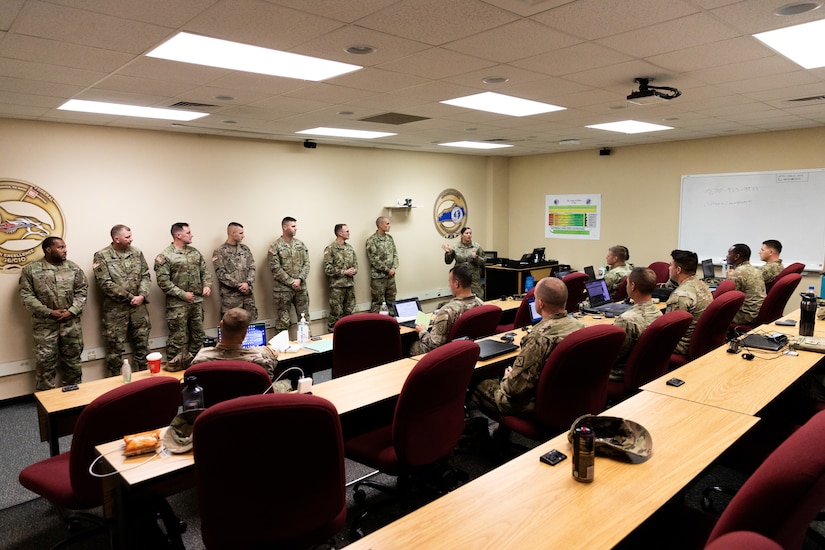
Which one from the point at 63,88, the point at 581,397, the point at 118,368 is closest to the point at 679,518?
the point at 581,397

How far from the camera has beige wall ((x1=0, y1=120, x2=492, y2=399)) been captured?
5.13 m

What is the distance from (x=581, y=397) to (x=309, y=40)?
248 cm

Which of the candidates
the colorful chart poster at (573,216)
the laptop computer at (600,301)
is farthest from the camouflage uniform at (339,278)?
the colorful chart poster at (573,216)

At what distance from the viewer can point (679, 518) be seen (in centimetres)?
182

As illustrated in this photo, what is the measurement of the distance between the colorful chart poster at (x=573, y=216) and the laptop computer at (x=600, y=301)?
11.9 ft

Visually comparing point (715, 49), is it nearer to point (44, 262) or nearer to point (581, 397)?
point (581, 397)

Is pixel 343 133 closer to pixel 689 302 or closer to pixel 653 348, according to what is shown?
pixel 689 302

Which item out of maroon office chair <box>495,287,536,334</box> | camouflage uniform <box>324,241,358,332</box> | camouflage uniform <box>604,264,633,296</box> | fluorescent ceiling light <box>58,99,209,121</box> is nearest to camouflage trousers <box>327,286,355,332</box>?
camouflage uniform <box>324,241,358,332</box>

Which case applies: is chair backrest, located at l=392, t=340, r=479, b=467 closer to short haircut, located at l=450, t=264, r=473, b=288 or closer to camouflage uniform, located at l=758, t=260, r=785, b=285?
short haircut, located at l=450, t=264, r=473, b=288

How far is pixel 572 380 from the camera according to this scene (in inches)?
106

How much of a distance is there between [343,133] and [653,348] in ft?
15.2

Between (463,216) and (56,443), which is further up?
(463,216)

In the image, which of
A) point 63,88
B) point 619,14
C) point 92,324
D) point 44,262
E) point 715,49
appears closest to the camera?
point 619,14

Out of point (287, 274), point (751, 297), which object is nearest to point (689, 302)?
point (751, 297)
